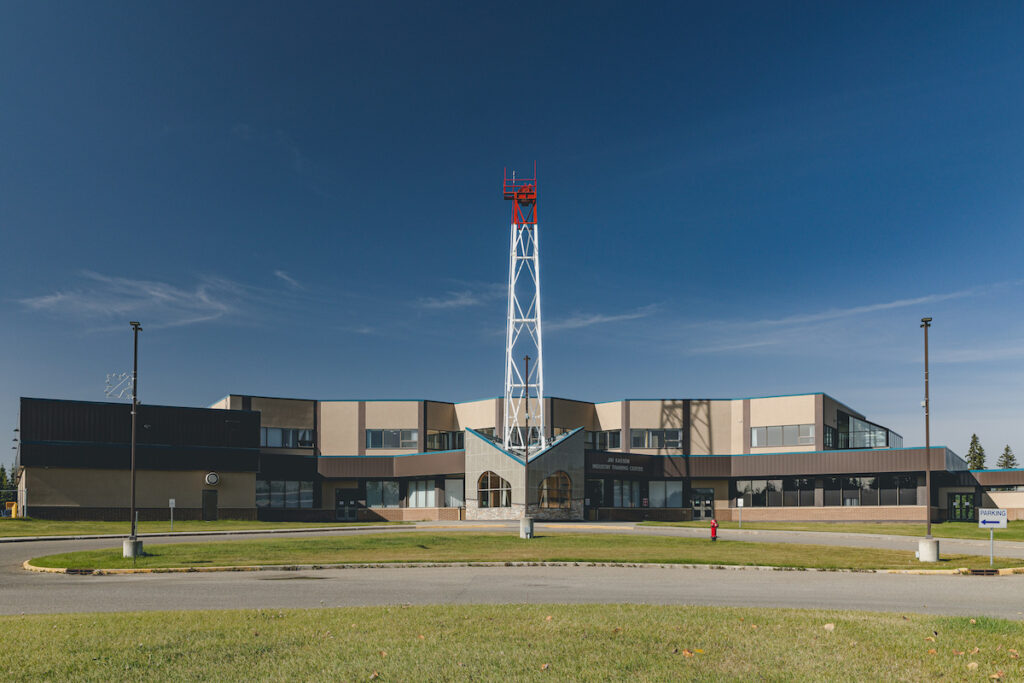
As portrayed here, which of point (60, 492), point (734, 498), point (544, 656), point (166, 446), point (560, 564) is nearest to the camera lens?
point (544, 656)

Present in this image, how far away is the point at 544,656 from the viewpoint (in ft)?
30.6

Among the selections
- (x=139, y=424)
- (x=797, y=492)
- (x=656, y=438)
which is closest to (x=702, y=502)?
(x=656, y=438)

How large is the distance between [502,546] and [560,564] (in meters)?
6.90

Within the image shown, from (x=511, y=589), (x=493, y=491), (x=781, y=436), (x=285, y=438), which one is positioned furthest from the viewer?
(x=285, y=438)

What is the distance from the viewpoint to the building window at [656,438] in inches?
2876

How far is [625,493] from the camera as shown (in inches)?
2707

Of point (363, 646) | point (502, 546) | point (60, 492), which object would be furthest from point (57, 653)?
point (60, 492)

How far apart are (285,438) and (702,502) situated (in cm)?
3456

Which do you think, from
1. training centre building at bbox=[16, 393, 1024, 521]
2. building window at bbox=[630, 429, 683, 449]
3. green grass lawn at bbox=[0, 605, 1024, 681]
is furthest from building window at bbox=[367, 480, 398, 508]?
green grass lawn at bbox=[0, 605, 1024, 681]

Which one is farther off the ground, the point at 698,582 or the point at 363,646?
the point at 363,646

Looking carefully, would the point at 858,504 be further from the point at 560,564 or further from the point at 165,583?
the point at 165,583

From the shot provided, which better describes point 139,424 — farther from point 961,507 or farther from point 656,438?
point 961,507

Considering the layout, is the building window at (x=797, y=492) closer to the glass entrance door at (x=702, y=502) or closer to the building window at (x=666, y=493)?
the glass entrance door at (x=702, y=502)

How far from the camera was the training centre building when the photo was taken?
55.0m
